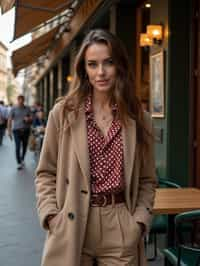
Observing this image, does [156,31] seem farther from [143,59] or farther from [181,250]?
[181,250]

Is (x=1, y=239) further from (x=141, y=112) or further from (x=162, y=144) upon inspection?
(x=141, y=112)

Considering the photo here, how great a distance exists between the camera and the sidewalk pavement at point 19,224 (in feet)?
17.3

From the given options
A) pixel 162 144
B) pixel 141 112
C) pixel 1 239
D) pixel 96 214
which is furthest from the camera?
pixel 162 144

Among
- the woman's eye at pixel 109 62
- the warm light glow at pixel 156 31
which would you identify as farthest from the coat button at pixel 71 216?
the warm light glow at pixel 156 31

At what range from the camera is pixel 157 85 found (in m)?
6.74

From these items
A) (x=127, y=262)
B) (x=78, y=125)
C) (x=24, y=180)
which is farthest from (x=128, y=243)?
(x=24, y=180)

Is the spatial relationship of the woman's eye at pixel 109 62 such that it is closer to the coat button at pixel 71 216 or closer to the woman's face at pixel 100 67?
the woman's face at pixel 100 67

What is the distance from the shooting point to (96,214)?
2.19 m

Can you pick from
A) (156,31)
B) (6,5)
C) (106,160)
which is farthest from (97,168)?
(6,5)

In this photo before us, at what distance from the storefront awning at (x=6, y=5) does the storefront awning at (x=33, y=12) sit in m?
0.14

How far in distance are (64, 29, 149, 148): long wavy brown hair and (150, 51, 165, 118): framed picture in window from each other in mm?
4064

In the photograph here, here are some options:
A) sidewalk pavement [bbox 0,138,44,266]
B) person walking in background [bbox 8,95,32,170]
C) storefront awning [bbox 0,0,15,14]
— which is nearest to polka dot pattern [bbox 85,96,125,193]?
sidewalk pavement [bbox 0,138,44,266]

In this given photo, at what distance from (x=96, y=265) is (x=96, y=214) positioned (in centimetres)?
24

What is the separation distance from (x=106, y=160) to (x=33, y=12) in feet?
22.8
